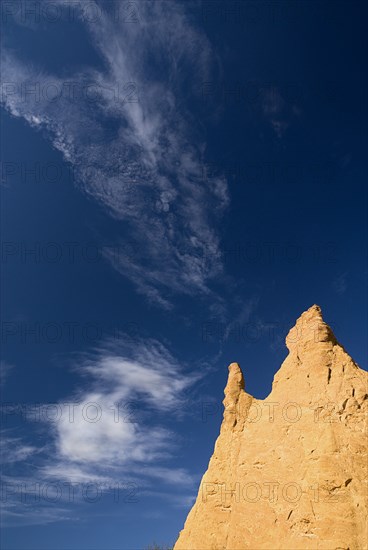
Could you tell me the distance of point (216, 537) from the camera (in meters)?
30.2

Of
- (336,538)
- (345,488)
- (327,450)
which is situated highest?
(327,450)

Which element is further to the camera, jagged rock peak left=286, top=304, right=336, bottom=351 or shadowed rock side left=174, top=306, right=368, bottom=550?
jagged rock peak left=286, top=304, right=336, bottom=351

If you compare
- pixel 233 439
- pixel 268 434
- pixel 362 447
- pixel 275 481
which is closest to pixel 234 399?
pixel 233 439

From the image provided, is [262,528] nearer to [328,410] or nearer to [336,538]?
[336,538]

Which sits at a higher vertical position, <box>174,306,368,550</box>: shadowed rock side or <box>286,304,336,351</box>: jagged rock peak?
<box>286,304,336,351</box>: jagged rock peak

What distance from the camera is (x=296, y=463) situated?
28.7m

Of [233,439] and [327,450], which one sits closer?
[327,450]

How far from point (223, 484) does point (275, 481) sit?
591 centimetres

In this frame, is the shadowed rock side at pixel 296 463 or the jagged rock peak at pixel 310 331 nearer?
the shadowed rock side at pixel 296 463

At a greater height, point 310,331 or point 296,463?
point 310,331

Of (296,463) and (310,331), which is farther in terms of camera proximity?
(310,331)

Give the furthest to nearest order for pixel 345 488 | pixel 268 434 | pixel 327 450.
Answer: pixel 268 434, pixel 327 450, pixel 345 488

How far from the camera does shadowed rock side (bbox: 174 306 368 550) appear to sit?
25.4 metres

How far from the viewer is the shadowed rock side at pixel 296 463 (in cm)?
2538
